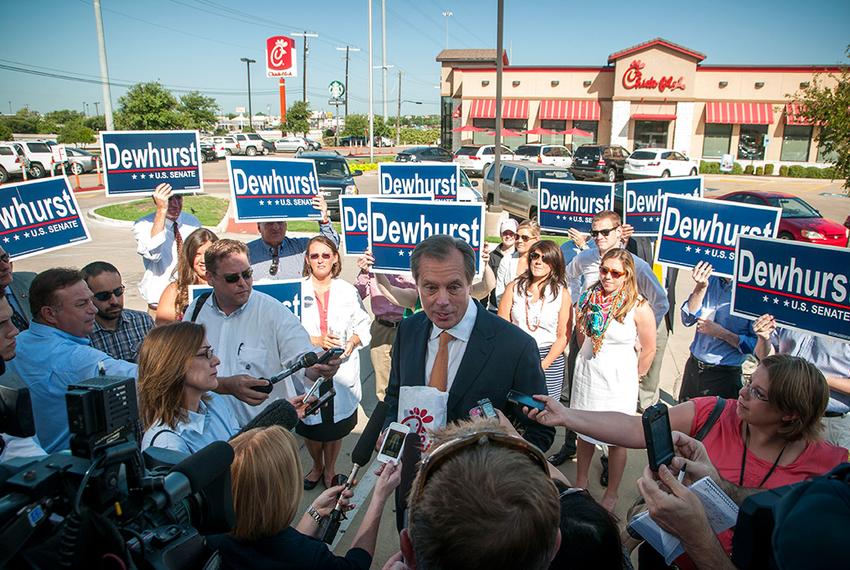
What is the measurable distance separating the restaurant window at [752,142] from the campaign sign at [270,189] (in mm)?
41331

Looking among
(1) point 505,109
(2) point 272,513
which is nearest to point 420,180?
(2) point 272,513

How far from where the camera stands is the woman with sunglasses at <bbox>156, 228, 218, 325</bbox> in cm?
434

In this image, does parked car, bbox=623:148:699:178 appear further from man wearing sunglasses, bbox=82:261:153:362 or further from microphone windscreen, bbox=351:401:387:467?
microphone windscreen, bbox=351:401:387:467

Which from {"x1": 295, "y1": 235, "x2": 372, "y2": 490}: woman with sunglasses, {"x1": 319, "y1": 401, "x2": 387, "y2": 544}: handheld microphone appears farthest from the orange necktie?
{"x1": 295, "y1": 235, "x2": 372, "y2": 490}: woman with sunglasses

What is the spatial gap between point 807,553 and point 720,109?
4357 cm

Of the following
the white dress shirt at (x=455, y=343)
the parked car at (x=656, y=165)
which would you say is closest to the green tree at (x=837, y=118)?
the white dress shirt at (x=455, y=343)

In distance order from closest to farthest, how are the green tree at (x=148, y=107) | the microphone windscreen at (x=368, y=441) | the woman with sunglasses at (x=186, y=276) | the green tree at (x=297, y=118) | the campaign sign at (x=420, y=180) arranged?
the microphone windscreen at (x=368, y=441), the woman with sunglasses at (x=186, y=276), the campaign sign at (x=420, y=180), the green tree at (x=148, y=107), the green tree at (x=297, y=118)

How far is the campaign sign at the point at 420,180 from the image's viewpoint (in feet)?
21.4

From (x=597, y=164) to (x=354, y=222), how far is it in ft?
87.3

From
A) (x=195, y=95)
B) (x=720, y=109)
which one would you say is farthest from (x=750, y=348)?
(x=195, y=95)

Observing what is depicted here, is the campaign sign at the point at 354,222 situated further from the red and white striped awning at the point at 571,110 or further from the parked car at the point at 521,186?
the red and white striped awning at the point at 571,110

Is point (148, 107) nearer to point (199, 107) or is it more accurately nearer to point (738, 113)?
point (199, 107)

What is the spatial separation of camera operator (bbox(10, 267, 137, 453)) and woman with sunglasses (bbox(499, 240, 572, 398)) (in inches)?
114

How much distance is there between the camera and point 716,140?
129 feet
